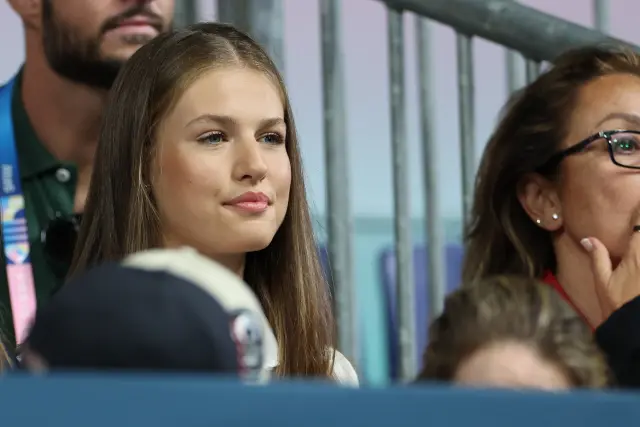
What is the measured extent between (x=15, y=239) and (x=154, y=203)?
378mm

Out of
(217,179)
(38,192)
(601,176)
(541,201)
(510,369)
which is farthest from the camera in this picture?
(38,192)

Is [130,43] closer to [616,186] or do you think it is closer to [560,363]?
[616,186]

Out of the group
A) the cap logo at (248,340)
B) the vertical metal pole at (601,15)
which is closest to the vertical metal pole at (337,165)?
the vertical metal pole at (601,15)

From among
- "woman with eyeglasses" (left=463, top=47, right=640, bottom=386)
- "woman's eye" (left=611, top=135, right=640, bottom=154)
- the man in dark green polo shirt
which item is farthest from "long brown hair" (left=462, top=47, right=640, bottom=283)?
the man in dark green polo shirt

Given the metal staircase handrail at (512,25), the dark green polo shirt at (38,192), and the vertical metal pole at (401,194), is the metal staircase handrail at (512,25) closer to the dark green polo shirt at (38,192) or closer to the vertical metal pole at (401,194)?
the vertical metal pole at (401,194)

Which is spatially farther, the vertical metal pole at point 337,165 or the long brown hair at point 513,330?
the vertical metal pole at point 337,165

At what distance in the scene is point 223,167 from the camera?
196 centimetres

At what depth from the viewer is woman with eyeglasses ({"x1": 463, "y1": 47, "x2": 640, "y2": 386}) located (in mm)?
2189

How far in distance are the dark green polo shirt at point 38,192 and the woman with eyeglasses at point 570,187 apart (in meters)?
0.74

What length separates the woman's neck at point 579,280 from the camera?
2238 mm

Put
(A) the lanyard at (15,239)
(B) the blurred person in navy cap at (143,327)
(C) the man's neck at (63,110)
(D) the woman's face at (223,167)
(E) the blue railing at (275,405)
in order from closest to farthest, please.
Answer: (E) the blue railing at (275,405)
(B) the blurred person in navy cap at (143,327)
(D) the woman's face at (223,167)
(A) the lanyard at (15,239)
(C) the man's neck at (63,110)

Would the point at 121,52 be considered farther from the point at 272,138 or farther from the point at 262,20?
the point at 272,138

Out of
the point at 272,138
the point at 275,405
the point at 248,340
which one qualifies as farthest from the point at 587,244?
the point at 275,405

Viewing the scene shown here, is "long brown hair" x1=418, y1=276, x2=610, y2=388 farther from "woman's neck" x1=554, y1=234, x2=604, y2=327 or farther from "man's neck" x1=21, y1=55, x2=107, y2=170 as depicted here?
"man's neck" x1=21, y1=55, x2=107, y2=170
